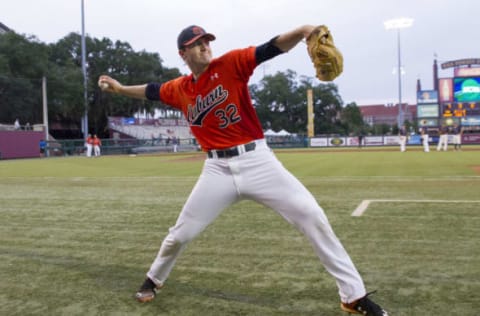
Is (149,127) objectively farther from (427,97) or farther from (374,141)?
(427,97)

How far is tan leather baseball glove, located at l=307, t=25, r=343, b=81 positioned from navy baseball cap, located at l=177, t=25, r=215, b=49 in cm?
82

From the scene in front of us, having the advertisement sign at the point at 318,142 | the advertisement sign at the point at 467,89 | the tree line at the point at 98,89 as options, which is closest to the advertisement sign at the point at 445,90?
the advertisement sign at the point at 467,89

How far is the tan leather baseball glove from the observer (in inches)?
110

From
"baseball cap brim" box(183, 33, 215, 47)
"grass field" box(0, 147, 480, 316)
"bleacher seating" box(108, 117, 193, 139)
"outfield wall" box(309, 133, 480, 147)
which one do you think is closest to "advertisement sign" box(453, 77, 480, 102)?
"outfield wall" box(309, 133, 480, 147)

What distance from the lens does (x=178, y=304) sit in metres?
3.33

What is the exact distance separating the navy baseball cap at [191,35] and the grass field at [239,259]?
1.97 meters

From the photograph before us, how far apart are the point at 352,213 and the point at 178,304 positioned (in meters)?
3.95

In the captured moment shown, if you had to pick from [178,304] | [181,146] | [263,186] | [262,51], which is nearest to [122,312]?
[178,304]

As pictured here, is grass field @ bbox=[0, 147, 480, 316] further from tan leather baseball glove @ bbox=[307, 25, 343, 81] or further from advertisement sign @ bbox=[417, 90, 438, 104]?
advertisement sign @ bbox=[417, 90, 438, 104]

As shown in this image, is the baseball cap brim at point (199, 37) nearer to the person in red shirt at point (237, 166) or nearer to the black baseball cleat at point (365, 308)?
the person in red shirt at point (237, 166)

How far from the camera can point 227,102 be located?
322 cm

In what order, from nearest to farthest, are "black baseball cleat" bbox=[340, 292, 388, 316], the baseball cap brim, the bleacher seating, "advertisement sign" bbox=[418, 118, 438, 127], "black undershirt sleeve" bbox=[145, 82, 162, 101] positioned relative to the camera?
"black baseball cleat" bbox=[340, 292, 388, 316] → the baseball cap brim → "black undershirt sleeve" bbox=[145, 82, 162, 101] → "advertisement sign" bbox=[418, 118, 438, 127] → the bleacher seating

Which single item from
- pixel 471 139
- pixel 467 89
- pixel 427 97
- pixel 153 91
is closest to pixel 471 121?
pixel 467 89

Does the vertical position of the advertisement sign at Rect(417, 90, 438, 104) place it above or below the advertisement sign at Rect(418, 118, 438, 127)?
above
